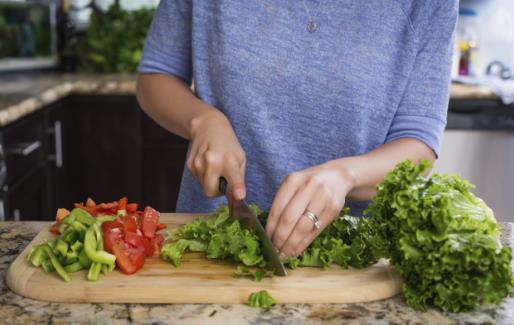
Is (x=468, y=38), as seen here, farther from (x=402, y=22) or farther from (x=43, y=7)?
(x=402, y=22)

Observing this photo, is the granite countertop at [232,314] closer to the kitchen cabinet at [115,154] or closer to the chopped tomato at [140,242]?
the chopped tomato at [140,242]

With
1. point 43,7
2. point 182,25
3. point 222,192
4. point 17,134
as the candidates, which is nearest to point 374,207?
point 222,192

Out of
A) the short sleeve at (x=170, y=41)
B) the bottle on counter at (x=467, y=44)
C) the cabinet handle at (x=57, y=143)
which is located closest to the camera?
the short sleeve at (x=170, y=41)

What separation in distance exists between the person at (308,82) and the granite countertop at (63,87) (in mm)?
1228

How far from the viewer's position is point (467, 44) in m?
3.68

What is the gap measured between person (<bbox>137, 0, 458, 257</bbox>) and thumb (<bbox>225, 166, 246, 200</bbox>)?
7 cm

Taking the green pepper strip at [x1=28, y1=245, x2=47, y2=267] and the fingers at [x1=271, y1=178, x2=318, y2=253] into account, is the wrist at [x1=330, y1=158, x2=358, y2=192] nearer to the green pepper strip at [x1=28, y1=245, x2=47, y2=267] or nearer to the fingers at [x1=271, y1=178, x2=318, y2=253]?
the fingers at [x1=271, y1=178, x2=318, y2=253]

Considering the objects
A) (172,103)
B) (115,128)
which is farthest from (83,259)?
(115,128)

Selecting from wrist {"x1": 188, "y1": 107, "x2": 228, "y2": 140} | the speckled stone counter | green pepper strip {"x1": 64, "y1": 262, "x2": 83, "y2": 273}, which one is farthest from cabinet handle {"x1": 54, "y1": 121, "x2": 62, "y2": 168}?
green pepper strip {"x1": 64, "y1": 262, "x2": 83, "y2": 273}

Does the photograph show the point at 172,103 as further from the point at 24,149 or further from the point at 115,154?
the point at 115,154

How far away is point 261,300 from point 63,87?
225 cm

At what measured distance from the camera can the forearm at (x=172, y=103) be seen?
1.43 meters

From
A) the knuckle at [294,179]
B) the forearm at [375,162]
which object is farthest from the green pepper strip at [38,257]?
the forearm at [375,162]

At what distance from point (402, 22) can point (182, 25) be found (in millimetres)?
489
